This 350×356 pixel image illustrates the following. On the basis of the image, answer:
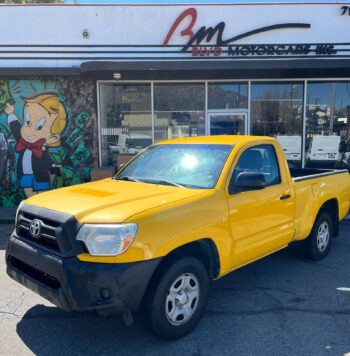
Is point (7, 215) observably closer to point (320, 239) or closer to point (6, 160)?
point (6, 160)

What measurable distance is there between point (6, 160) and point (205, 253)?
A: 787cm

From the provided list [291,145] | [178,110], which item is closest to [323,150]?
[291,145]

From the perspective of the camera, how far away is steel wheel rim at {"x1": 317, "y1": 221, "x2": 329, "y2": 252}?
538 cm

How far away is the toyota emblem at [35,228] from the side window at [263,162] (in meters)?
2.28

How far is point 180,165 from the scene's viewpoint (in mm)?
4113

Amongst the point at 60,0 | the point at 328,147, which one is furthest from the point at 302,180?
the point at 60,0

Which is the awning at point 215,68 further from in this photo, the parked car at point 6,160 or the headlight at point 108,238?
the headlight at point 108,238

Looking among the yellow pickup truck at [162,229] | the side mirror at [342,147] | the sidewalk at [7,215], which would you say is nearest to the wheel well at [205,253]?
the yellow pickup truck at [162,229]

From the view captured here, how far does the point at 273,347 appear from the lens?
3195mm

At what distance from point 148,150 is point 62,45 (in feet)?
20.5

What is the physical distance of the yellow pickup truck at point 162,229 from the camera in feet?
9.44

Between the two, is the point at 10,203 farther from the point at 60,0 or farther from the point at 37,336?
the point at 60,0

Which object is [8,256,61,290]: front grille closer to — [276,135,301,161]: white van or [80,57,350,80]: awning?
[80,57,350,80]: awning

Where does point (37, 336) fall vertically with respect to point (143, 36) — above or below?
below
